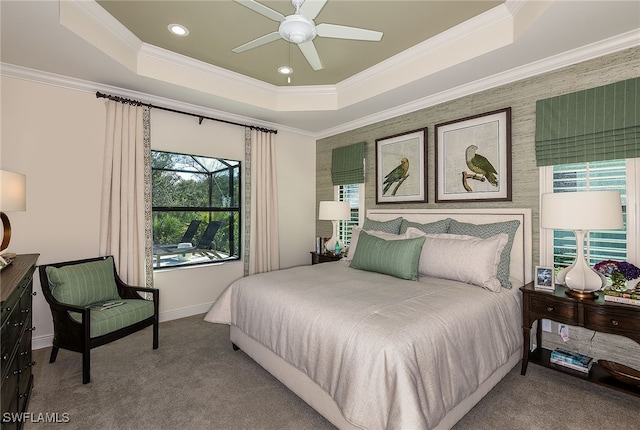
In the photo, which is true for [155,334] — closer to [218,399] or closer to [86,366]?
[86,366]

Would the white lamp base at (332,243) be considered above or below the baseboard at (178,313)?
above

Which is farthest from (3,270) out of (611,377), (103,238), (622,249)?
(622,249)

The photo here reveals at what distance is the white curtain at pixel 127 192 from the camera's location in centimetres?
340

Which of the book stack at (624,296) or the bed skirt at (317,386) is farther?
the book stack at (624,296)

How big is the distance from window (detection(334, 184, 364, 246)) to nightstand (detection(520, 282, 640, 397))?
2502 mm

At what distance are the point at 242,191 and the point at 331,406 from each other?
3.36 m

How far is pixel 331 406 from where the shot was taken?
73.4 inches

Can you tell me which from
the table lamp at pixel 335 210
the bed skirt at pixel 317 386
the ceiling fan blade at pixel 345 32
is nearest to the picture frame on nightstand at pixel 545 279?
the bed skirt at pixel 317 386

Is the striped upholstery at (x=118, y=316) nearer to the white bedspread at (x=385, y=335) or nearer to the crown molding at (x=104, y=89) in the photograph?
the white bedspread at (x=385, y=335)

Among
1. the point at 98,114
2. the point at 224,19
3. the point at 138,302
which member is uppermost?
the point at 224,19

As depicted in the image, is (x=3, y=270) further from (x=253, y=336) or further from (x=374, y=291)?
(x=374, y=291)

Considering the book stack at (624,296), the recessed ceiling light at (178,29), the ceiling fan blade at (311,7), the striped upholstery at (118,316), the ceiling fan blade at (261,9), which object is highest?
the recessed ceiling light at (178,29)

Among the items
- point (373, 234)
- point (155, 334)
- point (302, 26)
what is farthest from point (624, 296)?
point (155, 334)

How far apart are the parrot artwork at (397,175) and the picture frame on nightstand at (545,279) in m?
1.93
